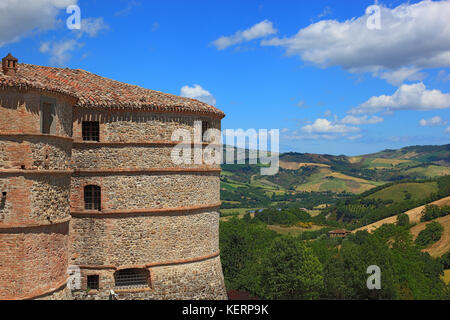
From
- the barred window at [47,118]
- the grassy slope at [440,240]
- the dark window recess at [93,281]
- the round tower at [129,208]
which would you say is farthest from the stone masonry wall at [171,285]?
the grassy slope at [440,240]

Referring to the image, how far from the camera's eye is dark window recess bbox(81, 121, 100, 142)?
2308 centimetres

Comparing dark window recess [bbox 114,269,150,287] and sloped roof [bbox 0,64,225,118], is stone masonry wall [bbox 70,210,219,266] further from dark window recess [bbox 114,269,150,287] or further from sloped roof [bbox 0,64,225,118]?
sloped roof [bbox 0,64,225,118]

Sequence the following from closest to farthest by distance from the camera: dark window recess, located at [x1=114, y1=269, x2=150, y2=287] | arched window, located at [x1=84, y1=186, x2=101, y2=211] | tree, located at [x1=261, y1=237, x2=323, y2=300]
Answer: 1. arched window, located at [x1=84, y1=186, x2=101, y2=211]
2. dark window recess, located at [x1=114, y1=269, x2=150, y2=287]
3. tree, located at [x1=261, y1=237, x2=323, y2=300]

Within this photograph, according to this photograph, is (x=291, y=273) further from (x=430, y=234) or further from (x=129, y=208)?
(x=430, y=234)

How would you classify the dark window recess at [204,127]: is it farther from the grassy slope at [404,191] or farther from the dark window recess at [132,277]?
the grassy slope at [404,191]

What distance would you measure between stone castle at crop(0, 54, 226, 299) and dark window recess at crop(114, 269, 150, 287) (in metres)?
0.05

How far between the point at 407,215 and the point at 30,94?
359 feet

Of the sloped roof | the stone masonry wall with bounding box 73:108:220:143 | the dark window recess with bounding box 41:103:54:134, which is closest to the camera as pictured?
the dark window recess with bounding box 41:103:54:134

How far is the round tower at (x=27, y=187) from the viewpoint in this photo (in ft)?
60.6

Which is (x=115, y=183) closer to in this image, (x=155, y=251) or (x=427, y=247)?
(x=155, y=251)

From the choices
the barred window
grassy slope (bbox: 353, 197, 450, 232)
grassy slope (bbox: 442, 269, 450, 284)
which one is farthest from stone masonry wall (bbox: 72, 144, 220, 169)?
grassy slope (bbox: 353, 197, 450, 232)
